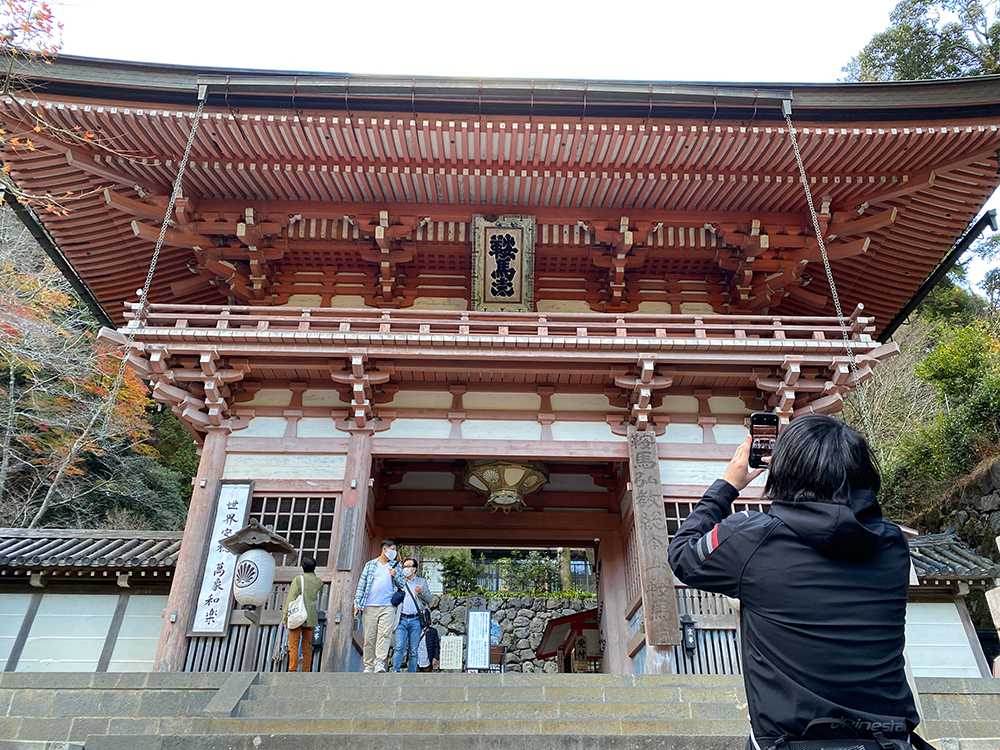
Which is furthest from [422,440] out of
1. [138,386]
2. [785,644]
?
[138,386]

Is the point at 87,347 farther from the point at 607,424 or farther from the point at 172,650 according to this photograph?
the point at 607,424

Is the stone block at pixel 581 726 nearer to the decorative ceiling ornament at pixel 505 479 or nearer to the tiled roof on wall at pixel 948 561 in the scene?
the decorative ceiling ornament at pixel 505 479

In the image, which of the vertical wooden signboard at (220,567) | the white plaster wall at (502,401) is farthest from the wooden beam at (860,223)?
the vertical wooden signboard at (220,567)

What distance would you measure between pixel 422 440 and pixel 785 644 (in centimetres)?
771

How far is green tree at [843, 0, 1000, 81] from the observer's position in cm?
2289

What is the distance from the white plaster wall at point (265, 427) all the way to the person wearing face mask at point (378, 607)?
2.54 meters

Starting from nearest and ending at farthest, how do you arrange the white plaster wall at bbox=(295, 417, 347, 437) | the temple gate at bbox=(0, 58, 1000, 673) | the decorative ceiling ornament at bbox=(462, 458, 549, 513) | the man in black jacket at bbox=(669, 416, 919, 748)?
1. the man in black jacket at bbox=(669, 416, 919, 748)
2. the temple gate at bbox=(0, 58, 1000, 673)
3. the white plaster wall at bbox=(295, 417, 347, 437)
4. the decorative ceiling ornament at bbox=(462, 458, 549, 513)

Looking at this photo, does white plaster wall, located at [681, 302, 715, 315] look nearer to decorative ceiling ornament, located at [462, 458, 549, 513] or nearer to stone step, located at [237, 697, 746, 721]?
decorative ceiling ornament, located at [462, 458, 549, 513]

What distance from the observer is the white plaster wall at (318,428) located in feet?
30.8

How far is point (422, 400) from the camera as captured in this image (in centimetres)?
970

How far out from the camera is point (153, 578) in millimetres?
10008

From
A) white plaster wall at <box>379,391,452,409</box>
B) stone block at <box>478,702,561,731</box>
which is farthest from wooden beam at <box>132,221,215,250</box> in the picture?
stone block at <box>478,702,561,731</box>

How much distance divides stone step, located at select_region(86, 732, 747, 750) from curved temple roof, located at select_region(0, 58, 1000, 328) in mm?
6446

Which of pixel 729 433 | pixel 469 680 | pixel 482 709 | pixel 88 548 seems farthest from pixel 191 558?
pixel 729 433
